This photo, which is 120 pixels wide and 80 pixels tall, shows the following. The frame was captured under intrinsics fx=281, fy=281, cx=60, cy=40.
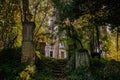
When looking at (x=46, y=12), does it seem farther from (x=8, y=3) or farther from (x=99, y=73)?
(x=99, y=73)

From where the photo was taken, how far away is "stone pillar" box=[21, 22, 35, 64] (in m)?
14.9

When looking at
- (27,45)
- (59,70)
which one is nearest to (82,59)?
(59,70)

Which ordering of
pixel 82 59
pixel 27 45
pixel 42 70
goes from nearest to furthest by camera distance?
pixel 27 45 < pixel 82 59 < pixel 42 70

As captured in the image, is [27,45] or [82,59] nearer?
[27,45]

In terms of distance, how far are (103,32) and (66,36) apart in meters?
3.48

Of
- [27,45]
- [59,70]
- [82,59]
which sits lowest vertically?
[59,70]

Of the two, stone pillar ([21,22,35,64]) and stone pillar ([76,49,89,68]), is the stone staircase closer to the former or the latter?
stone pillar ([76,49,89,68])

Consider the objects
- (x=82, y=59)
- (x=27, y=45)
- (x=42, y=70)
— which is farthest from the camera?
(x=42, y=70)

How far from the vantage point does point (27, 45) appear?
14977 millimetres

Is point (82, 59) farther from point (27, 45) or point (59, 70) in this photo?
point (27, 45)

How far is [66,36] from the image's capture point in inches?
799

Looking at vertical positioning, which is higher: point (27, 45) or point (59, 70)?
point (27, 45)

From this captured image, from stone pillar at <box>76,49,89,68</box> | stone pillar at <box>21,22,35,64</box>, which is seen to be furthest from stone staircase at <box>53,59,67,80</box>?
stone pillar at <box>21,22,35,64</box>

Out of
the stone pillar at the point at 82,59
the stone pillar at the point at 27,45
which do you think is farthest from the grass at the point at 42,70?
the stone pillar at the point at 27,45
